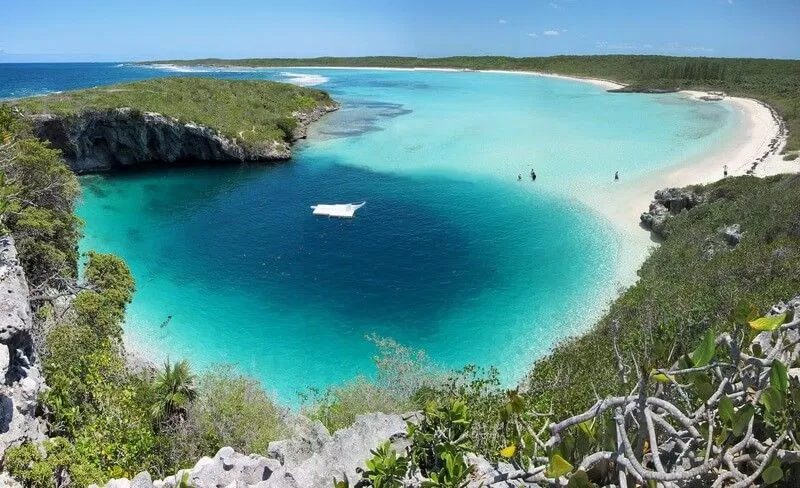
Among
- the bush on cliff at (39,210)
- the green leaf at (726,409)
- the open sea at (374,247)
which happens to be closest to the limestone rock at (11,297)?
the bush on cliff at (39,210)

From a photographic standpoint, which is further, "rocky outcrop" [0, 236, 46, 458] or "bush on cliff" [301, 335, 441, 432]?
"bush on cliff" [301, 335, 441, 432]

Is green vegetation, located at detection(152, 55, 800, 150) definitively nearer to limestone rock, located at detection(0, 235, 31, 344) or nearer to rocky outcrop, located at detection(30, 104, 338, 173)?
rocky outcrop, located at detection(30, 104, 338, 173)

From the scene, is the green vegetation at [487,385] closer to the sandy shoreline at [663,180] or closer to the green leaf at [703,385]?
the green leaf at [703,385]

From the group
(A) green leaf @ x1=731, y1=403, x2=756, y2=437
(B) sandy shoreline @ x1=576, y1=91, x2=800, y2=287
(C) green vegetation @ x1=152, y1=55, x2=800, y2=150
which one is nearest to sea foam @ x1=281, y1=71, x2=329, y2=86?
(C) green vegetation @ x1=152, y1=55, x2=800, y2=150

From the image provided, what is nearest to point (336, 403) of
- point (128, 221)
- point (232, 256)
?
point (232, 256)

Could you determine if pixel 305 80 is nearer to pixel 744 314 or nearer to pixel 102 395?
pixel 102 395

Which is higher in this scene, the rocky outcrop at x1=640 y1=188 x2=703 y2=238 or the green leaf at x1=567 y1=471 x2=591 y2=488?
the green leaf at x1=567 y1=471 x2=591 y2=488
